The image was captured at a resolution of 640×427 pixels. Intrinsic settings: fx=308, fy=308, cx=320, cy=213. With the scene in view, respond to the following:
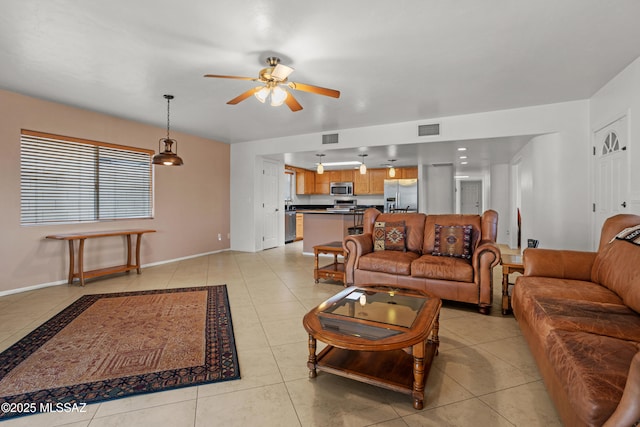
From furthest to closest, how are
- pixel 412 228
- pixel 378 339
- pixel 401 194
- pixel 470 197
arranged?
1. pixel 470 197
2. pixel 401 194
3. pixel 412 228
4. pixel 378 339

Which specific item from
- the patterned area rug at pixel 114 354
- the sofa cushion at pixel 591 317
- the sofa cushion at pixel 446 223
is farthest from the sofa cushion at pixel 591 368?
Answer: the sofa cushion at pixel 446 223

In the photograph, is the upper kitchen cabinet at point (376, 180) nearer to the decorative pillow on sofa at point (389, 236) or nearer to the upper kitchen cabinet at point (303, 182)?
the upper kitchen cabinet at point (303, 182)

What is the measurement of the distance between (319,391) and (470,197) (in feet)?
44.3

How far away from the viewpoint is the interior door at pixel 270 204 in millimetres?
6957

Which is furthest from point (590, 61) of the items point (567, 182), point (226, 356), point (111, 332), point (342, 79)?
point (111, 332)

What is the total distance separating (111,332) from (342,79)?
3.24 meters

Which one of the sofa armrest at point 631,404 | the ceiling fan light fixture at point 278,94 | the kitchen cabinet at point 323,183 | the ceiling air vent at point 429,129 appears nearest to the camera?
the sofa armrest at point 631,404

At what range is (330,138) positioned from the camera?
18.5 feet

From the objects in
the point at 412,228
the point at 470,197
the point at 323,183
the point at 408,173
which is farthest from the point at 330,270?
the point at 470,197

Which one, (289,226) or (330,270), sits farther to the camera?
(289,226)

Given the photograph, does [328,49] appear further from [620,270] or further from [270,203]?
[270,203]

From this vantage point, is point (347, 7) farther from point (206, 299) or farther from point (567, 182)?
point (567, 182)

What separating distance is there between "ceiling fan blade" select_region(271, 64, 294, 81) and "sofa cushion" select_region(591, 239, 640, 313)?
273 centimetres

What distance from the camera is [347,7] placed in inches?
82.4
